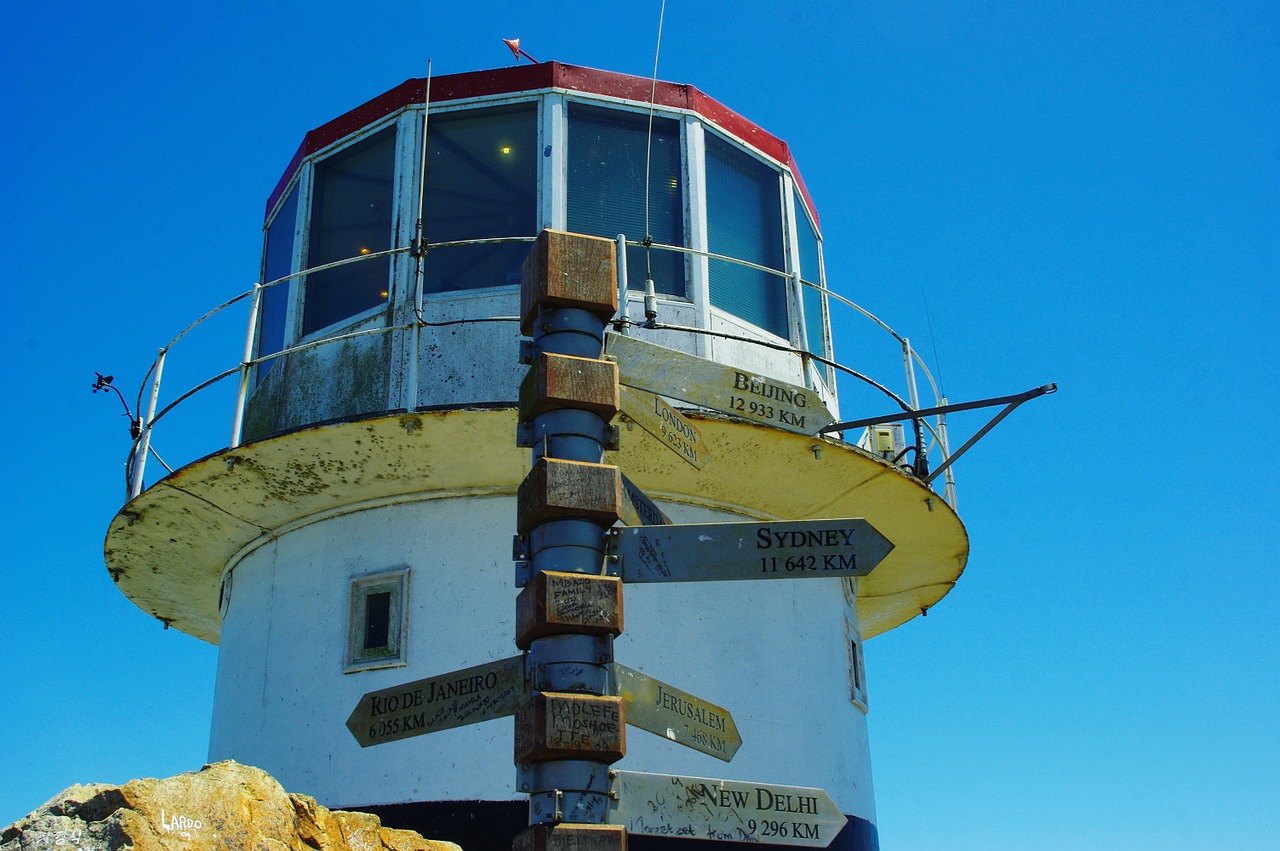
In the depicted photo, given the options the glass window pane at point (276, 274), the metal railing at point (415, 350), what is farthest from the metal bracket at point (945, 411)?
the glass window pane at point (276, 274)

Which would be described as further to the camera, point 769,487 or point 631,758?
point 769,487

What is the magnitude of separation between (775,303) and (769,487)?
179 centimetres

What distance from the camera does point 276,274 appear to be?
10.6 meters

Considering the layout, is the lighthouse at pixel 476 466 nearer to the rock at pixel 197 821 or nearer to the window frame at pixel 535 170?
the window frame at pixel 535 170

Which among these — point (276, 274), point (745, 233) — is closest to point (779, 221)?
point (745, 233)

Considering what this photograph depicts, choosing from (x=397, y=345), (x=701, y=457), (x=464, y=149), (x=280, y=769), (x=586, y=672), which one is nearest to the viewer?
(x=586, y=672)

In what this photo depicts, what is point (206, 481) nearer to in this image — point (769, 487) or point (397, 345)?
point (397, 345)

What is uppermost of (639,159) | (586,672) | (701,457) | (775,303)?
(639,159)

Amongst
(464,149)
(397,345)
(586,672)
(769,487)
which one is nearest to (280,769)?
(397,345)

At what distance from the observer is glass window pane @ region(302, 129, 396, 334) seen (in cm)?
955

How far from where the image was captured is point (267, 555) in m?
9.27

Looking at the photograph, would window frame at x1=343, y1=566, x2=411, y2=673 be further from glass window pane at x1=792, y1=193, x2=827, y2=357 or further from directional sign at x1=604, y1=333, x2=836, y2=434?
Result: directional sign at x1=604, y1=333, x2=836, y2=434

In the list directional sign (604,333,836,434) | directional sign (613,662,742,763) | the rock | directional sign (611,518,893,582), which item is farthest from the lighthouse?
directional sign (611,518,893,582)

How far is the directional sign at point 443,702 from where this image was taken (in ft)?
13.0
